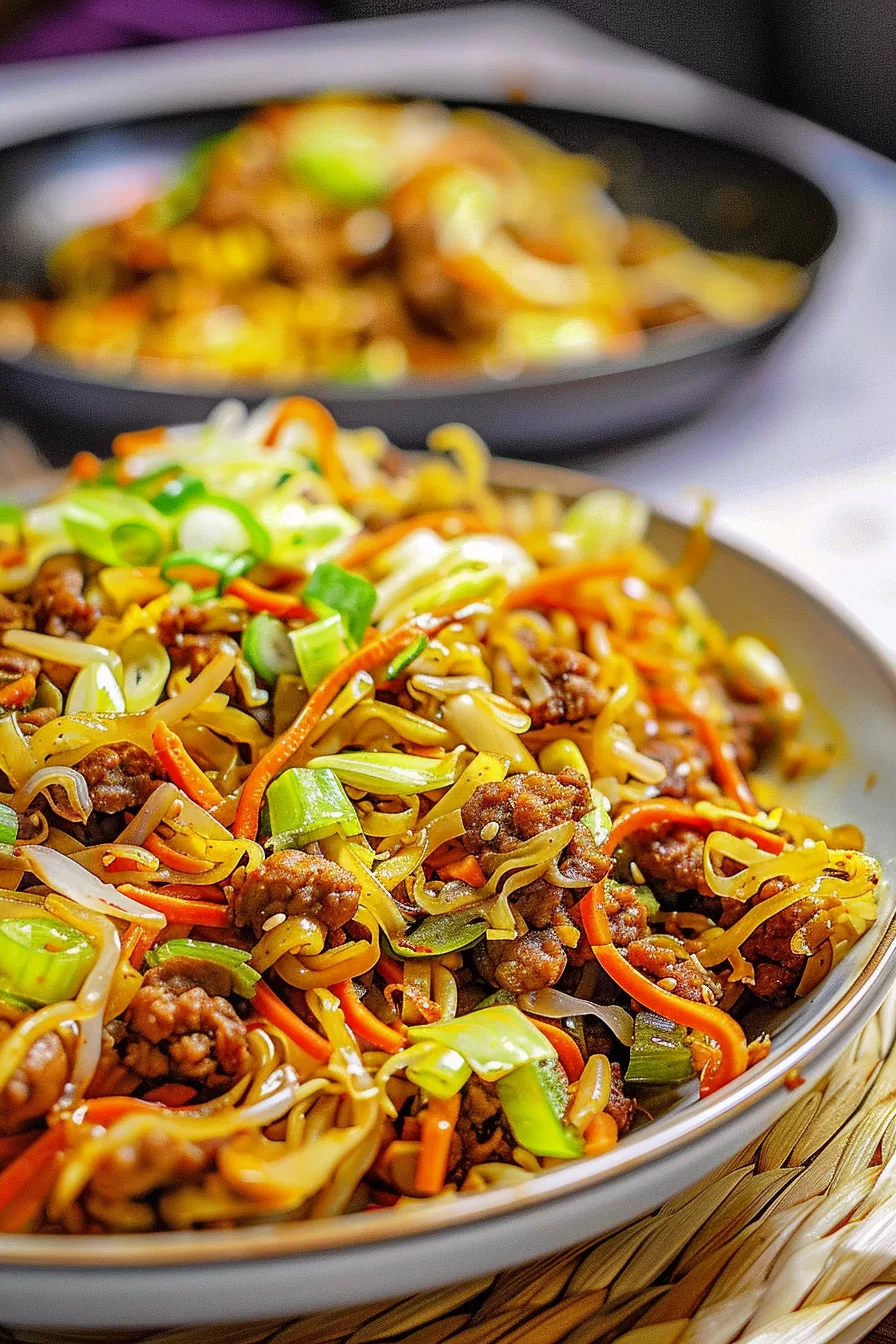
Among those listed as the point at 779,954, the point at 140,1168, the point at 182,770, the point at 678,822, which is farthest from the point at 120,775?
the point at 779,954

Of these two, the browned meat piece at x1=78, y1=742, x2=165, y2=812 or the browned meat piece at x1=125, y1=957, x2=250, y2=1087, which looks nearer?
the browned meat piece at x1=125, y1=957, x2=250, y2=1087

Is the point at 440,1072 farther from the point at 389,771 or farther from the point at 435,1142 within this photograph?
the point at 389,771

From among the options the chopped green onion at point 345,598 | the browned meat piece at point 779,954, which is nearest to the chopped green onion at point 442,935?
the browned meat piece at point 779,954

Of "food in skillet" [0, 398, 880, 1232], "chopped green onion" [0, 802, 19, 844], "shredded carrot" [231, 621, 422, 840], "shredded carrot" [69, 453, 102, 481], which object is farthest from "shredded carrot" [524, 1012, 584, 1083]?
"shredded carrot" [69, 453, 102, 481]

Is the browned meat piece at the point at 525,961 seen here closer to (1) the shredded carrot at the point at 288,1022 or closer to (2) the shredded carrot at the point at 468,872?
(2) the shredded carrot at the point at 468,872

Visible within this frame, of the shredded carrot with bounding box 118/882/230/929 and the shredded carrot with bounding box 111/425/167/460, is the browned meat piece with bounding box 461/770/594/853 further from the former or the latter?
the shredded carrot with bounding box 111/425/167/460

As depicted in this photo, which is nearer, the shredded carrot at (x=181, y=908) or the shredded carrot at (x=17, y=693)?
the shredded carrot at (x=181, y=908)

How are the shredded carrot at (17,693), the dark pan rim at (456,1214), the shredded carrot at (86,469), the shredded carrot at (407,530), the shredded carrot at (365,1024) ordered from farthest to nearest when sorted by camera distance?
1. the shredded carrot at (86,469)
2. the shredded carrot at (407,530)
3. the shredded carrot at (17,693)
4. the shredded carrot at (365,1024)
5. the dark pan rim at (456,1214)

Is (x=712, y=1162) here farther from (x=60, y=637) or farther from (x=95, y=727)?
(x=60, y=637)
